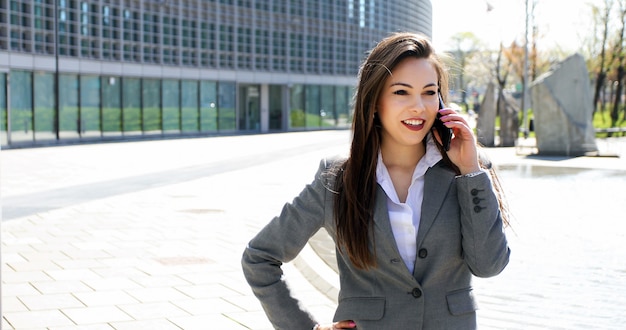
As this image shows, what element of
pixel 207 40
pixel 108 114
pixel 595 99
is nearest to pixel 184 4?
pixel 207 40

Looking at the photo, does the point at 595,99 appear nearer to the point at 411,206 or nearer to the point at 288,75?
the point at 288,75

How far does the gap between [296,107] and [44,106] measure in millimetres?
22877

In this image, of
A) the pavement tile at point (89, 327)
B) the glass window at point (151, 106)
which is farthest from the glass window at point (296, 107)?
the pavement tile at point (89, 327)

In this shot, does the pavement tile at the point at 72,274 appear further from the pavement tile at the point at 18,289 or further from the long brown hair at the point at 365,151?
the long brown hair at the point at 365,151

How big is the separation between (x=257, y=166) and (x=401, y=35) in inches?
755

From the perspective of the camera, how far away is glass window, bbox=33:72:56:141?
3441 centimetres

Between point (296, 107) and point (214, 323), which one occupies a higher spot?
point (296, 107)

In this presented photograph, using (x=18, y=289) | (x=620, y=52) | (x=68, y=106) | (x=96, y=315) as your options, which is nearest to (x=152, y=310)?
(x=96, y=315)

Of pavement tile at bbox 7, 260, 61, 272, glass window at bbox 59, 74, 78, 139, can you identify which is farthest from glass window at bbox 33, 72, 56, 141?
pavement tile at bbox 7, 260, 61, 272

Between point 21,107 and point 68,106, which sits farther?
point 68,106

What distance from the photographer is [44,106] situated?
115 ft

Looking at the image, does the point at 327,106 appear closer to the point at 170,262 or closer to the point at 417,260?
the point at 170,262

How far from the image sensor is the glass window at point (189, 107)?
45.8 metres

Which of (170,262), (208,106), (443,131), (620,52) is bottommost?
(170,262)
